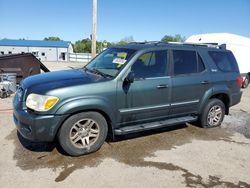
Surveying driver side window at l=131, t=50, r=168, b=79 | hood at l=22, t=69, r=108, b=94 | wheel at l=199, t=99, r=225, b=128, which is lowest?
wheel at l=199, t=99, r=225, b=128

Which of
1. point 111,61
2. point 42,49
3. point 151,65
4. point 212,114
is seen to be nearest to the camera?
point 151,65

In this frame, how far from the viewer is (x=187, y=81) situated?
5051 millimetres

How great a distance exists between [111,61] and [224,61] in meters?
2.89

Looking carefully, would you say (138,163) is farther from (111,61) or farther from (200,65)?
(200,65)

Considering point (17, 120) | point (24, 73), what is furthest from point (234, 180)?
point (24, 73)

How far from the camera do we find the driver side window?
448 centimetres

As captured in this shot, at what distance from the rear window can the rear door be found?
0.49 meters

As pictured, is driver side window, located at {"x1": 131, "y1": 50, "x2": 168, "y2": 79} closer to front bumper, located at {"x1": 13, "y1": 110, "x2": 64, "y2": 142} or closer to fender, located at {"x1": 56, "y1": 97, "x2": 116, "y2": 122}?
fender, located at {"x1": 56, "y1": 97, "x2": 116, "y2": 122}

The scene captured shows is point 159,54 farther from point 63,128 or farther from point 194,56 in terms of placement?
point 63,128

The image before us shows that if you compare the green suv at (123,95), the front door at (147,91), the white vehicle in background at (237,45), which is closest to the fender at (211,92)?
the green suv at (123,95)

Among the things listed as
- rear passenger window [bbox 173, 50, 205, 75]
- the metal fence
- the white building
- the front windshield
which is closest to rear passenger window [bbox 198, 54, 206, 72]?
rear passenger window [bbox 173, 50, 205, 75]

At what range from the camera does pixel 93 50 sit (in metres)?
10.7

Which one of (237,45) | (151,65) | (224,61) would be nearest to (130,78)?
(151,65)

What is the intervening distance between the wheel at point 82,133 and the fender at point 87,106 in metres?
0.13
